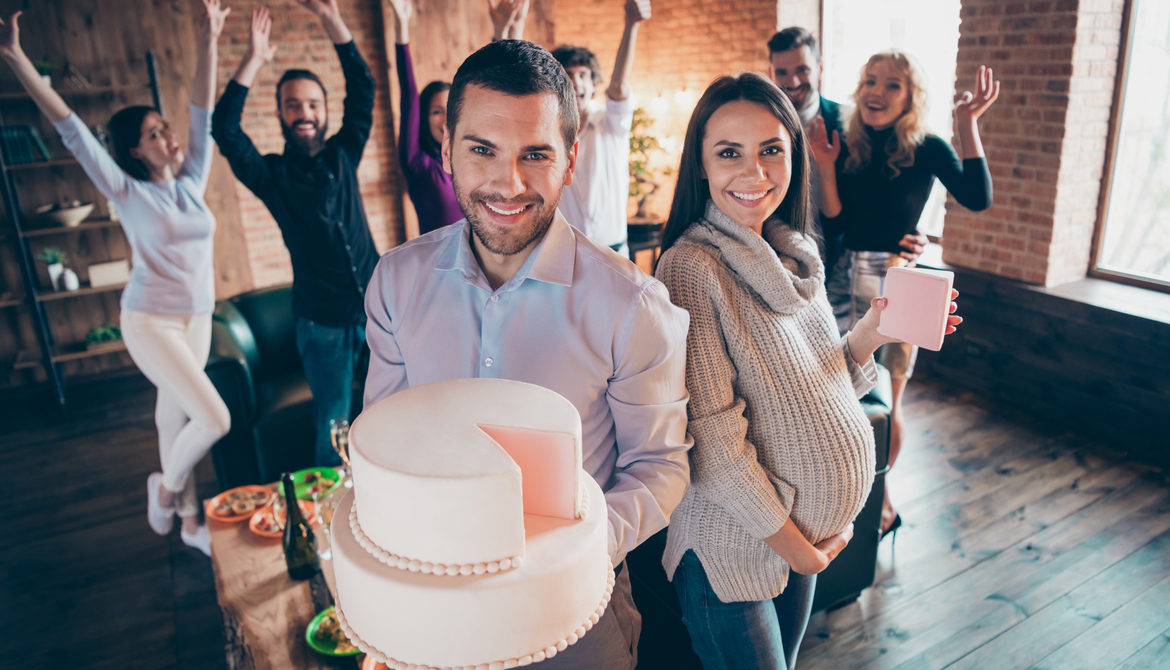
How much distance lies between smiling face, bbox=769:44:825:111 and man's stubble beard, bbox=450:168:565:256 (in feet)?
6.21

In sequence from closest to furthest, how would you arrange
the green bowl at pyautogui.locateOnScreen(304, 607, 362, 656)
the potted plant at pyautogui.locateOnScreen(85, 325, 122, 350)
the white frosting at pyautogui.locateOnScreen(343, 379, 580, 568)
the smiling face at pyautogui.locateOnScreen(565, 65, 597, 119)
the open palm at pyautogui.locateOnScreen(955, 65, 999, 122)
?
the white frosting at pyautogui.locateOnScreen(343, 379, 580, 568) < the green bowl at pyautogui.locateOnScreen(304, 607, 362, 656) < the open palm at pyautogui.locateOnScreen(955, 65, 999, 122) < the smiling face at pyautogui.locateOnScreen(565, 65, 597, 119) < the potted plant at pyautogui.locateOnScreen(85, 325, 122, 350)

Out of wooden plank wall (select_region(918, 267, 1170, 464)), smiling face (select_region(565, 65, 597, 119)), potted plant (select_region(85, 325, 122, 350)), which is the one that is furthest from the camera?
potted plant (select_region(85, 325, 122, 350))

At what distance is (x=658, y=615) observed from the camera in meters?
2.25

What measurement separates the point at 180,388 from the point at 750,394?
234 cm

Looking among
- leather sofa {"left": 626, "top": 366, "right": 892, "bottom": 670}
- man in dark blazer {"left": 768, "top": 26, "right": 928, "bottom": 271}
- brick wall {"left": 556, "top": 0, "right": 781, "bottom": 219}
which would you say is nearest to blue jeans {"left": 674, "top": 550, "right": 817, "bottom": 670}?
leather sofa {"left": 626, "top": 366, "right": 892, "bottom": 670}

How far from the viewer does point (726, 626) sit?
1.46m

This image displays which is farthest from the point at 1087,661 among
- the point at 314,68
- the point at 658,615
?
the point at 314,68

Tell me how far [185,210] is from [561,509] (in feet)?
8.50

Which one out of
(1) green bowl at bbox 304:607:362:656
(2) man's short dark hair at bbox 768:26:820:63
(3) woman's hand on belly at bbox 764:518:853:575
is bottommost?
(1) green bowl at bbox 304:607:362:656

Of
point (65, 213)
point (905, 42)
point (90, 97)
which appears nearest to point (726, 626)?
point (905, 42)

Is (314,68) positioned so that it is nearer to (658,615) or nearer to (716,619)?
(658,615)

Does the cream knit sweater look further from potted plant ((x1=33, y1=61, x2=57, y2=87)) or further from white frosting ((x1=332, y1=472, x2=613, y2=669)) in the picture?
potted plant ((x1=33, y1=61, x2=57, y2=87))

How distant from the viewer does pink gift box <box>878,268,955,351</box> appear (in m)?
1.32

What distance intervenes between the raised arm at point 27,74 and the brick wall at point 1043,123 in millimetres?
4275
